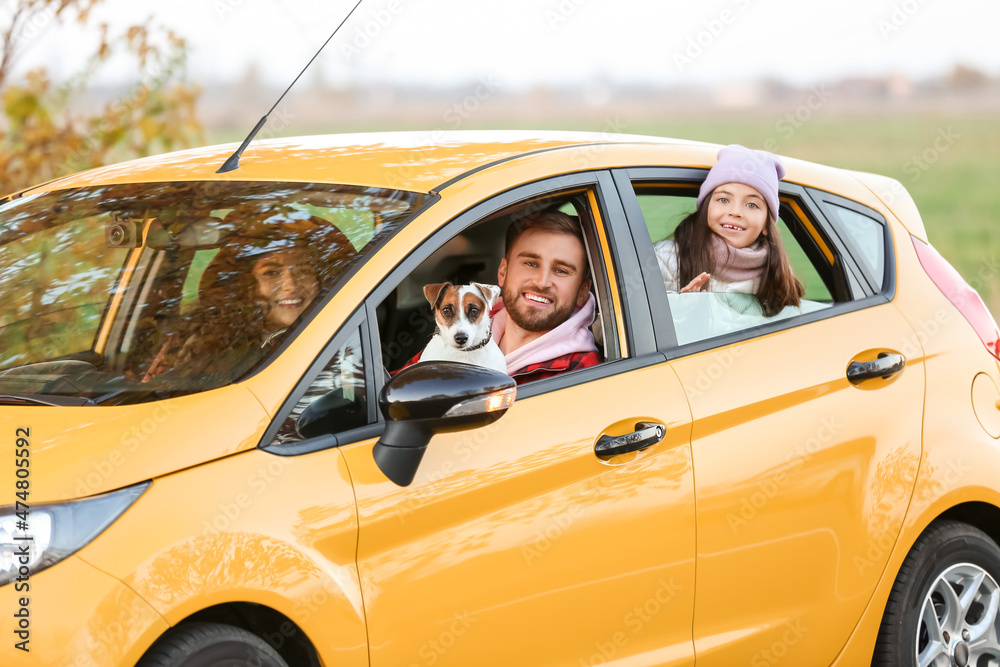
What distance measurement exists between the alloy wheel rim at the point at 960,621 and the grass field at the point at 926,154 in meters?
8.53

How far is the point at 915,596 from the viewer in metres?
3.58

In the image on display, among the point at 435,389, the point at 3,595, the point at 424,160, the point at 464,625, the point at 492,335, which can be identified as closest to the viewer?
the point at 3,595

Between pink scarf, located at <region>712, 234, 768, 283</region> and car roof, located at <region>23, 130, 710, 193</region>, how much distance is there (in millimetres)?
362

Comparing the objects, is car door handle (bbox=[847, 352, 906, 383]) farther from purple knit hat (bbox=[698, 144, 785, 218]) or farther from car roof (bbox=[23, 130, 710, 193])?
car roof (bbox=[23, 130, 710, 193])

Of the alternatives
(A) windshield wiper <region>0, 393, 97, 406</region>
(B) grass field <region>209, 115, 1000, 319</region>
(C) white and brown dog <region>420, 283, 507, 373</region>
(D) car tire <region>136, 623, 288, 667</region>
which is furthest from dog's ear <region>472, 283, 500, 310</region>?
(B) grass field <region>209, 115, 1000, 319</region>

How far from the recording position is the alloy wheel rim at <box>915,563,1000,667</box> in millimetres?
3660

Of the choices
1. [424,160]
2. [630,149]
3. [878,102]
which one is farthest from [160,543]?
[878,102]

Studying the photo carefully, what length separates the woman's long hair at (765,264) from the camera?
364 centimetres

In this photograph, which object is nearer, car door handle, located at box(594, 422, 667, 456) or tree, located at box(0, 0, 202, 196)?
car door handle, located at box(594, 422, 667, 456)

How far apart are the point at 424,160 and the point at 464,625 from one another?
1.27 meters

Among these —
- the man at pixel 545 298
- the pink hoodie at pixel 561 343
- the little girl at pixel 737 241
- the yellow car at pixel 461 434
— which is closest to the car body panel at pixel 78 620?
the yellow car at pixel 461 434

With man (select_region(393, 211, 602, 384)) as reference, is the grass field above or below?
above

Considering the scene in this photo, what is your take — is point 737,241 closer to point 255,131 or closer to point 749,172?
point 749,172

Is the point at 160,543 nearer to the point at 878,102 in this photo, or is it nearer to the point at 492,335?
the point at 492,335
